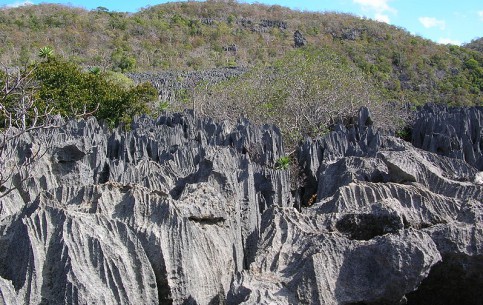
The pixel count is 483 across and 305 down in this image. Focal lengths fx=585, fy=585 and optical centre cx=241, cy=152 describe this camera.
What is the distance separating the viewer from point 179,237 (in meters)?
2.70

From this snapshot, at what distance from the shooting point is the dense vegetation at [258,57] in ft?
42.7

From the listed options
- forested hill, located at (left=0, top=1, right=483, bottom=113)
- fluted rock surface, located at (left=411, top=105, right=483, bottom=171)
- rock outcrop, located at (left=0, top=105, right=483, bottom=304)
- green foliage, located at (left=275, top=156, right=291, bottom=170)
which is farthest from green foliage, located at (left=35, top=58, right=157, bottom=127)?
forested hill, located at (left=0, top=1, right=483, bottom=113)

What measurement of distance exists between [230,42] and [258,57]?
3.49 m

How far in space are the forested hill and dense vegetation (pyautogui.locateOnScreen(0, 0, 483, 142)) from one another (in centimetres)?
9

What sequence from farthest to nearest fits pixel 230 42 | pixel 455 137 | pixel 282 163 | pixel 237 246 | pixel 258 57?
pixel 230 42, pixel 258 57, pixel 455 137, pixel 282 163, pixel 237 246

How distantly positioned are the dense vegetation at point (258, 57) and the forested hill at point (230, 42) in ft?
0.30

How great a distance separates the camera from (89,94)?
14.0m

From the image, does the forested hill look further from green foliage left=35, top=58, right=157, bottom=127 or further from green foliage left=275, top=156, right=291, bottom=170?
green foliage left=275, top=156, right=291, bottom=170

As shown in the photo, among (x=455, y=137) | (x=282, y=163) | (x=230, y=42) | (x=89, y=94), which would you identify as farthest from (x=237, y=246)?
(x=230, y=42)

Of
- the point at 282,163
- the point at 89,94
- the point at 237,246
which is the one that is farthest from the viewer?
the point at 89,94

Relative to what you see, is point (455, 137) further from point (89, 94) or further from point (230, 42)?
point (230, 42)

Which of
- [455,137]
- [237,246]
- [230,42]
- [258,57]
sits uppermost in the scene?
[230,42]

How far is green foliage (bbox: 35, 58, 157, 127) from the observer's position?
13.3 metres

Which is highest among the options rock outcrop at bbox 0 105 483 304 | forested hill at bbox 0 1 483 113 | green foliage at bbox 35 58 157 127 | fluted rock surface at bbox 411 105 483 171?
forested hill at bbox 0 1 483 113
